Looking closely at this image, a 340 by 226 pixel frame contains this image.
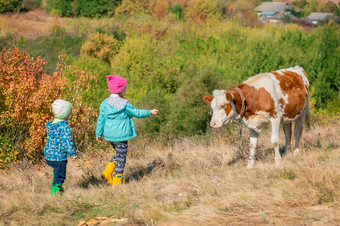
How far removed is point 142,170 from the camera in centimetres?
721

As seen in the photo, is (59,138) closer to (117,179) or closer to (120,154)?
(120,154)

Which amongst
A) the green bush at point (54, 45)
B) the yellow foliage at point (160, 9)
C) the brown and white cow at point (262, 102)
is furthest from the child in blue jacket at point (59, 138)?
the yellow foliage at point (160, 9)

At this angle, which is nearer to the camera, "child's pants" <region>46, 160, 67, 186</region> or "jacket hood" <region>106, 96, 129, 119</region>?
"child's pants" <region>46, 160, 67, 186</region>

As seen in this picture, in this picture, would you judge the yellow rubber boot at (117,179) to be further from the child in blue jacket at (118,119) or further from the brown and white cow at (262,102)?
the brown and white cow at (262,102)

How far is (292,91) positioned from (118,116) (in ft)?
9.99

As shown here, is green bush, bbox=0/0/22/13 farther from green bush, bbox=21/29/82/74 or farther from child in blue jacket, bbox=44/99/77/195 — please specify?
child in blue jacket, bbox=44/99/77/195

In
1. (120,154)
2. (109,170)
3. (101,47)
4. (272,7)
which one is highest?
(120,154)

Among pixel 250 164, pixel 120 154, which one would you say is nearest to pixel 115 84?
pixel 120 154

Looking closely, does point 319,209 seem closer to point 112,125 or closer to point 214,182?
point 214,182

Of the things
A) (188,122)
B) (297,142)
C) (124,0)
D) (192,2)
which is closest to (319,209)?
(297,142)

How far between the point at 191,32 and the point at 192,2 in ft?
54.7

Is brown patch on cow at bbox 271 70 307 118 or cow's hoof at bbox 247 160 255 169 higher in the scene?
brown patch on cow at bbox 271 70 307 118

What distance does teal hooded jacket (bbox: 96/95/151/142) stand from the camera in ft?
19.1

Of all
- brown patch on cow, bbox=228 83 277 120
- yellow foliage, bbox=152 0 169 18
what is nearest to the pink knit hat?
brown patch on cow, bbox=228 83 277 120
